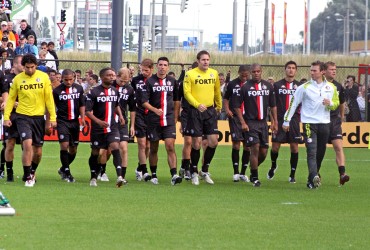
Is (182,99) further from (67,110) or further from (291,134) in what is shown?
(291,134)

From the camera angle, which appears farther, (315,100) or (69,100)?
(69,100)

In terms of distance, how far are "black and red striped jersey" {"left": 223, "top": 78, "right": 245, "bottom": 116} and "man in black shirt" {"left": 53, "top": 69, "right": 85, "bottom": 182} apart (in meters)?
2.72

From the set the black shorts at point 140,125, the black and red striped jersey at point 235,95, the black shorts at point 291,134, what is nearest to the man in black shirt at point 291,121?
the black shorts at point 291,134

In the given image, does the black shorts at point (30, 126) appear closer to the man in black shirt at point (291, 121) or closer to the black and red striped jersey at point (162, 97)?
the black and red striped jersey at point (162, 97)

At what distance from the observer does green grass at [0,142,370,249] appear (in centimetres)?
1210

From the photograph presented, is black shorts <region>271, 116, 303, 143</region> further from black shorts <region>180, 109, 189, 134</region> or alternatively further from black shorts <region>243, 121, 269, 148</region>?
black shorts <region>180, 109, 189, 134</region>

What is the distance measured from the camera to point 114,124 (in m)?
19.3

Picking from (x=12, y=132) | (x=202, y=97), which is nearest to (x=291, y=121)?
(x=202, y=97)

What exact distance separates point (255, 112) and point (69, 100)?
3.23 metres

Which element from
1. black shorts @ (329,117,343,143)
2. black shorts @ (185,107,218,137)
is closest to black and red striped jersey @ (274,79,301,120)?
black shorts @ (329,117,343,143)

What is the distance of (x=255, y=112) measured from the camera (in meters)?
20.4

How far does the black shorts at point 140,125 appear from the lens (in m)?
21.1

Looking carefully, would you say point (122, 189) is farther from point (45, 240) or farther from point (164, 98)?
point (45, 240)

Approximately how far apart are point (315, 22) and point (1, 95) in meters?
164
